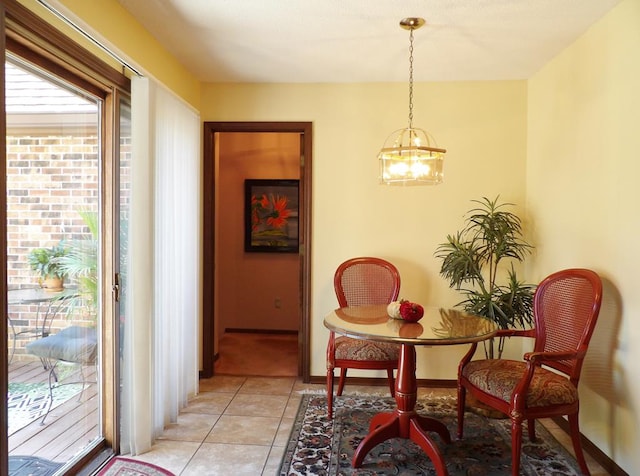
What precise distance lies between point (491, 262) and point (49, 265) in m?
2.92

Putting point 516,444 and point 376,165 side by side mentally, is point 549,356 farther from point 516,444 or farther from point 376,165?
point 376,165

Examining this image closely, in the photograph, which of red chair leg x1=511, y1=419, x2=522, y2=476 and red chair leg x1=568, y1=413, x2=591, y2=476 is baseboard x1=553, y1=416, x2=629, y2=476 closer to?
red chair leg x1=568, y1=413, x2=591, y2=476

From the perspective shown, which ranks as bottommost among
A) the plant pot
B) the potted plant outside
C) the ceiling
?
the plant pot

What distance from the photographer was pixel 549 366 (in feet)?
8.30

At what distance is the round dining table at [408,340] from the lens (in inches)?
87.7

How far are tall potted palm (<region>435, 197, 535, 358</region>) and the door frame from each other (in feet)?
3.76

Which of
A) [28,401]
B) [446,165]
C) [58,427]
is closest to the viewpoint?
[28,401]

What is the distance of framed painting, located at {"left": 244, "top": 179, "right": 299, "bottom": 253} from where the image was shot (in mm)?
5387

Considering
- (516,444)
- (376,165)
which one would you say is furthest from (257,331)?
(516,444)

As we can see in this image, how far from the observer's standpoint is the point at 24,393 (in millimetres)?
1956

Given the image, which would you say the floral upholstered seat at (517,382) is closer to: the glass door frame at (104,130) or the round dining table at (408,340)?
the round dining table at (408,340)

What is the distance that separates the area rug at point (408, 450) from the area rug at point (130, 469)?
678 mm

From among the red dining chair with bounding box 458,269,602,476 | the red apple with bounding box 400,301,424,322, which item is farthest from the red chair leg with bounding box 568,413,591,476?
the red apple with bounding box 400,301,424,322

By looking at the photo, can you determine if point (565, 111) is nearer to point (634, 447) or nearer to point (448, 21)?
point (448, 21)
